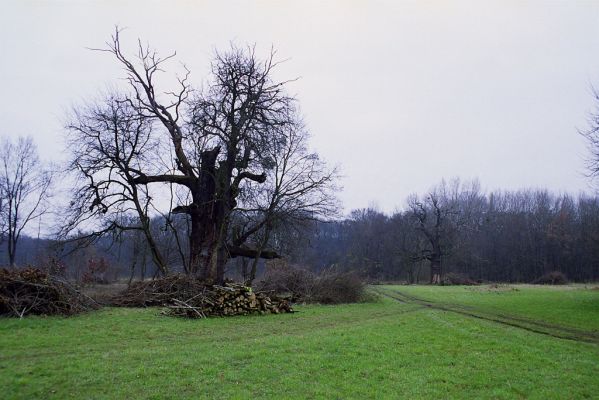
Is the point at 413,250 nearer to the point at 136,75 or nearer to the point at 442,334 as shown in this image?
the point at 136,75

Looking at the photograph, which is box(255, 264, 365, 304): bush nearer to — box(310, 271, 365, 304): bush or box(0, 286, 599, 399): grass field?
box(310, 271, 365, 304): bush

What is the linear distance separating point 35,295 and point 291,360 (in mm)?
10417

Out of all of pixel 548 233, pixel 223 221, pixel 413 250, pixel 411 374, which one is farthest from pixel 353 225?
pixel 411 374

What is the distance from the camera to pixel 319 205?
94.3ft

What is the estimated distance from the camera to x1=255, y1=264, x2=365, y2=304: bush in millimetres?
23172

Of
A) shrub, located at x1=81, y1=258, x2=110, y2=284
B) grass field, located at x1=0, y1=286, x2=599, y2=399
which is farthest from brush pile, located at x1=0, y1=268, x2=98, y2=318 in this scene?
shrub, located at x1=81, y1=258, x2=110, y2=284

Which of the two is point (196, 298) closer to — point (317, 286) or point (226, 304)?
point (226, 304)

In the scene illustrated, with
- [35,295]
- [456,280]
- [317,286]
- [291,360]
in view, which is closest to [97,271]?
[317,286]

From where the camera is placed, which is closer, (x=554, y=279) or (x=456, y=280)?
(x=554, y=279)

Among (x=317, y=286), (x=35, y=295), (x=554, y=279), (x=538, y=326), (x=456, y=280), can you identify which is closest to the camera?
(x=538, y=326)

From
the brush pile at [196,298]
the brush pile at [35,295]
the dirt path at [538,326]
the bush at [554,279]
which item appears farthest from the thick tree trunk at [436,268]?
the brush pile at [35,295]

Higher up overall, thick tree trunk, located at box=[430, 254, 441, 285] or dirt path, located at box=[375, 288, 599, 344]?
thick tree trunk, located at box=[430, 254, 441, 285]

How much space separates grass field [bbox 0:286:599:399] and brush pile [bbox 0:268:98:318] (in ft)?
4.75

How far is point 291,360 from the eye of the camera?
336 inches
